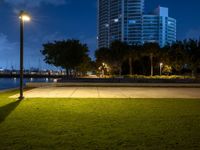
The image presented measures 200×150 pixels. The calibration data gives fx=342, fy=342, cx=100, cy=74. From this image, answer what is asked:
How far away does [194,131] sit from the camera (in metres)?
8.89

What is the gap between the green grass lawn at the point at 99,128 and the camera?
292 inches

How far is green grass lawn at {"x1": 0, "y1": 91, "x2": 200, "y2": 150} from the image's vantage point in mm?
7414

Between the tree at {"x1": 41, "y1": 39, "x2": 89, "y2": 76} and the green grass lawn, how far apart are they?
4571 cm

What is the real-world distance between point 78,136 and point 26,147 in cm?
149

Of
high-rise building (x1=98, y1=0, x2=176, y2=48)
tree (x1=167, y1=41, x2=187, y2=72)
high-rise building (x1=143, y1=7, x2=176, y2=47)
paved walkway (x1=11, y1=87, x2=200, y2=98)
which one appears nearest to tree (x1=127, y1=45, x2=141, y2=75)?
tree (x1=167, y1=41, x2=187, y2=72)

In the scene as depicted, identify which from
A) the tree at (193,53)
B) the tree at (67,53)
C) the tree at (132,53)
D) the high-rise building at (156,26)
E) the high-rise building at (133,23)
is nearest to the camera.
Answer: the tree at (193,53)

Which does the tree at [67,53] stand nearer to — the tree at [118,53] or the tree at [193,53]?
the tree at [118,53]

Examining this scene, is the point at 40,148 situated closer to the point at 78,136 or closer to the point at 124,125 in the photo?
the point at 78,136

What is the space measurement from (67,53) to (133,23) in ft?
401

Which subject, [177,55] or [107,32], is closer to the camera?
[177,55]

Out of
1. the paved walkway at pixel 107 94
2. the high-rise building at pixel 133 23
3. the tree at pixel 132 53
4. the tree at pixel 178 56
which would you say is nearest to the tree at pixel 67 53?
the tree at pixel 132 53

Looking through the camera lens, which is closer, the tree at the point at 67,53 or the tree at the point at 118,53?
the tree at the point at 67,53

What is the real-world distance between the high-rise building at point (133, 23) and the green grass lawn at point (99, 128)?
530ft

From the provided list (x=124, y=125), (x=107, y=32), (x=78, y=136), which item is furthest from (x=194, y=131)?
(x=107, y=32)
